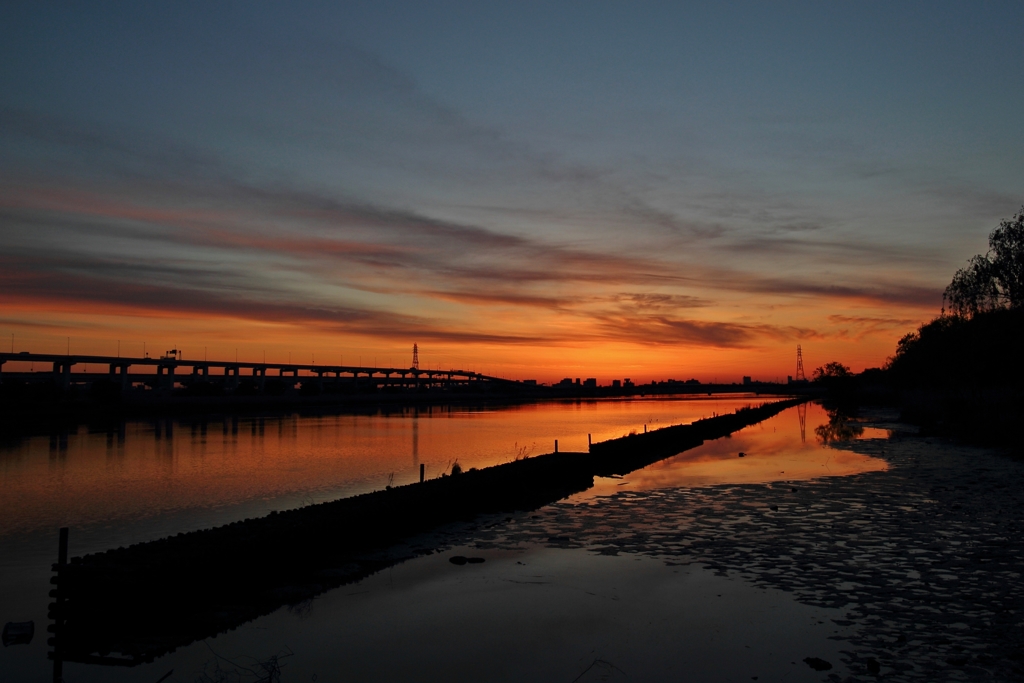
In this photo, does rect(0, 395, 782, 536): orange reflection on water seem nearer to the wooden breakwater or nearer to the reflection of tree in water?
the wooden breakwater

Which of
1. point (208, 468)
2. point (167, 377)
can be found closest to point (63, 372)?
point (167, 377)

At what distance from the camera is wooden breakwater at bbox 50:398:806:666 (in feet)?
35.3

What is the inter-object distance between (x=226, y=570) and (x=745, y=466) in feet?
82.4

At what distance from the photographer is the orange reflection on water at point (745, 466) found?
27.8m

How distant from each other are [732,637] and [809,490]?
15087 mm

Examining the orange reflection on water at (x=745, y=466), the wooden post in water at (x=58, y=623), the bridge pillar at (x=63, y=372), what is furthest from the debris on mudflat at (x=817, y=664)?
the bridge pillar at (x=63, y=372)

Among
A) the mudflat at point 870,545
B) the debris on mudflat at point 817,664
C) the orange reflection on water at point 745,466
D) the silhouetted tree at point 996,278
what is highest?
the silhouetted tree at point 996,278

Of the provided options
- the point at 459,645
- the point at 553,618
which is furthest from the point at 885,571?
the point at 459,645

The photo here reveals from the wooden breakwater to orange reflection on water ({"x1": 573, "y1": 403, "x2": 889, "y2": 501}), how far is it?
7.00 metres

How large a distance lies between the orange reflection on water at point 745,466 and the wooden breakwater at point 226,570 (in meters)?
7.00

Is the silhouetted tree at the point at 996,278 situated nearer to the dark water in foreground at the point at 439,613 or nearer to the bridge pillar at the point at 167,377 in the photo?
the dark water in foreground at the point at 439,613

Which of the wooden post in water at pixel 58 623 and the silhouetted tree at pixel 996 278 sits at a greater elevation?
the silhouetted tree at pixel 996 278

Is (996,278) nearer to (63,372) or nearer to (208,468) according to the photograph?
(208,468)

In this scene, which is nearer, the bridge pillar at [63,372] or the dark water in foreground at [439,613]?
the dark water in foreground at [439,613]
